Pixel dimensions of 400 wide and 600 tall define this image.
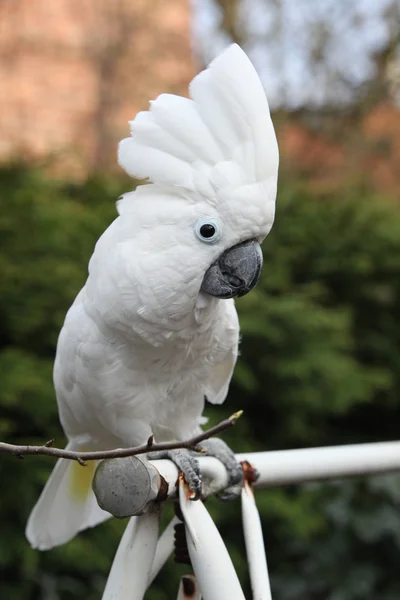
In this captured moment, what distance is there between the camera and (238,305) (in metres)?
2.52

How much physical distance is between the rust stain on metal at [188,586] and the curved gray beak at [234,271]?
43 centimetres

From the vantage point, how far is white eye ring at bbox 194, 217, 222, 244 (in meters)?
1.04

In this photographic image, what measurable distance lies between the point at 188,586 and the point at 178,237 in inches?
20.7

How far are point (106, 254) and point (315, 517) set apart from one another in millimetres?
1768

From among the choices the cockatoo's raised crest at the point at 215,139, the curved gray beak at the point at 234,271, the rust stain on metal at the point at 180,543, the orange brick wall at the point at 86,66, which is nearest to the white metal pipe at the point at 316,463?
the rust stain on metal at the point at 180,543

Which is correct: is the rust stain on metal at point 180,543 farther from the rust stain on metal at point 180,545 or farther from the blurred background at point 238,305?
the blurred background at point 238,305

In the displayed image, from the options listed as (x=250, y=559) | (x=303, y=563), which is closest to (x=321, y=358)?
(x=303, y=563)

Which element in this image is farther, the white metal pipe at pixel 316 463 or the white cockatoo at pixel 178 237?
the white metal pipe at pixel 316 463

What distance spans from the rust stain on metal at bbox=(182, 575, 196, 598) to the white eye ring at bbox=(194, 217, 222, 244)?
51 cm

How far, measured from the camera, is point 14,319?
219cm

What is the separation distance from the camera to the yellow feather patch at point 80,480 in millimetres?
1355

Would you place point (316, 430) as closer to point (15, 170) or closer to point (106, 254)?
point (15, 170)

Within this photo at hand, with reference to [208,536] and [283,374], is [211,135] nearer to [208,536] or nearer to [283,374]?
[208,536]

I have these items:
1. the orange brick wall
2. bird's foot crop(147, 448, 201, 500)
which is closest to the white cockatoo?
bird's foot crop(147, 448, 201, 500)
